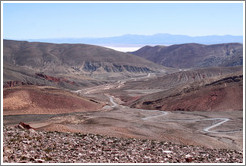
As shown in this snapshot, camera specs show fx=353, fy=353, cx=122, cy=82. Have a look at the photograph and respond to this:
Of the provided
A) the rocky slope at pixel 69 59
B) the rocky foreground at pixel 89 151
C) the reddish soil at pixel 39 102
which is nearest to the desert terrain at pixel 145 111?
the reddish soil at pixel 39 102

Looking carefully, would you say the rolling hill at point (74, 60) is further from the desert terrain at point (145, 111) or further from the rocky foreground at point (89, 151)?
the rocky foreground at point (89, 151)

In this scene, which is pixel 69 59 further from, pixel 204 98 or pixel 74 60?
pixel 204 98

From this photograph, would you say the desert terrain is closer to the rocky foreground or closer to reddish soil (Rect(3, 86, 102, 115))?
reddish soil (Rect(3, 86, 102, 115))

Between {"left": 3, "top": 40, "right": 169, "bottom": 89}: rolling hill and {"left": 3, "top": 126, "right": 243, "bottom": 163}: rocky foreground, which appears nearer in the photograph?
{"left": 3, "top": 126, "right": 243, "bottom": 163}: rocky foreground

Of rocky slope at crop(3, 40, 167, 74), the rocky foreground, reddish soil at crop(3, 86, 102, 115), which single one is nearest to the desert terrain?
reddish soil at crop(3, 86, 102, 115)

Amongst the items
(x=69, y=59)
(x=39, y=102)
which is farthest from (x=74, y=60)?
(x=39, y=102)

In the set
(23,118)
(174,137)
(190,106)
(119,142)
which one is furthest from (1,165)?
(190,106)
